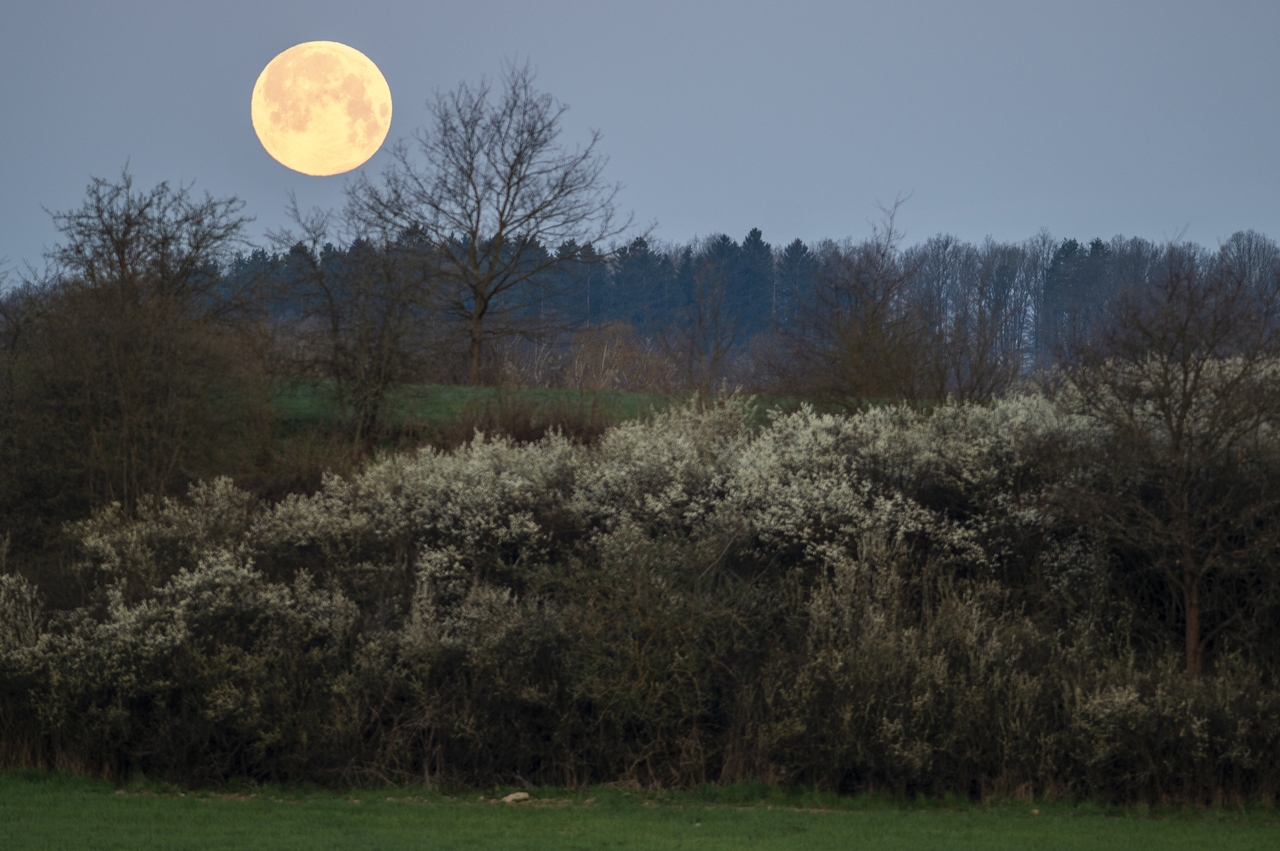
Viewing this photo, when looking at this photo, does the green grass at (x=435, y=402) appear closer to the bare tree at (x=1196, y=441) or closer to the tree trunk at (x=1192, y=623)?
the bare tree at (x=1196, y=441)

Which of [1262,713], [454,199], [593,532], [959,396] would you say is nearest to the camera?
[1262,713]

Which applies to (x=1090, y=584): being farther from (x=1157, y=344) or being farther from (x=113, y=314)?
(x=113, y=314)

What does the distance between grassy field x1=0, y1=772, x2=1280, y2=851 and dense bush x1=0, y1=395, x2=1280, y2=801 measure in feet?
1.45

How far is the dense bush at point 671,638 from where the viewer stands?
9.49 meters

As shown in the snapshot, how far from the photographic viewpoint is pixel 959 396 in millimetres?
18625

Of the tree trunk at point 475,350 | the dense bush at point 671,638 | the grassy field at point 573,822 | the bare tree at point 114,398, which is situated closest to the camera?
the grassy field at point 573,822

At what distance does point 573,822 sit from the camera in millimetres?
8477

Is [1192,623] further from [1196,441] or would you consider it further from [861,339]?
[861,339]

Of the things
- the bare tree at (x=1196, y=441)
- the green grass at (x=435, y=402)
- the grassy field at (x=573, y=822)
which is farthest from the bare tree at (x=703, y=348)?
the grassy field at (x=573, y=822)

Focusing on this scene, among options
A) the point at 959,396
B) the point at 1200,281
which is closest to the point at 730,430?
the point at 959,396

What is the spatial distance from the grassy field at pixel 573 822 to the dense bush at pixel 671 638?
44 cm

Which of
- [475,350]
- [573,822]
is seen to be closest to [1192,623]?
[573,822]

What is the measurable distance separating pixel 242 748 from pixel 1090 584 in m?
8.94

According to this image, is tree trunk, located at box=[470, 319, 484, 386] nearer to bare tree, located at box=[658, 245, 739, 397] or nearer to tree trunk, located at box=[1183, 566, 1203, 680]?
bare tree, located at box=[658, 245, 739, 397]
